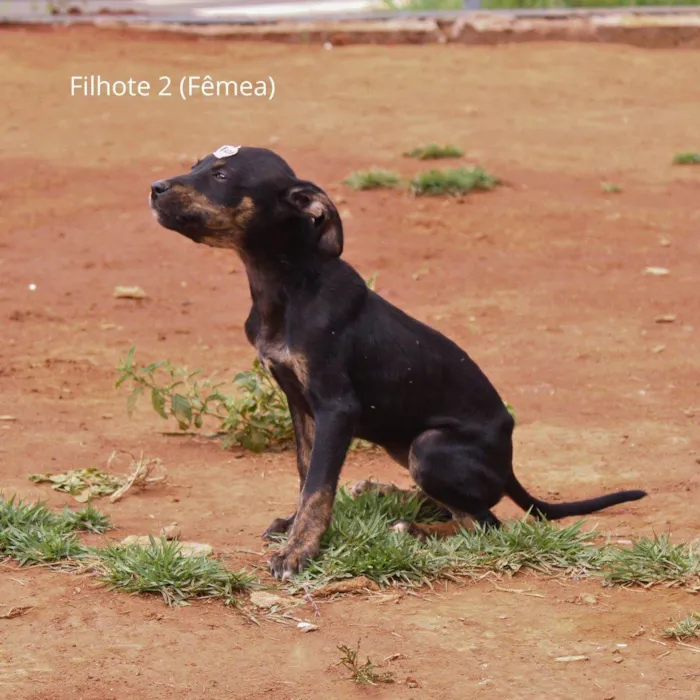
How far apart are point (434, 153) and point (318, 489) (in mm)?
7498

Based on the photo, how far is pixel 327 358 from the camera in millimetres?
5004

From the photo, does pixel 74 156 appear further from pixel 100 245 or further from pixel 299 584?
pixel 299 584

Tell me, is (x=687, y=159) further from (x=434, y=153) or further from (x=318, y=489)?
(x=318, y=489)

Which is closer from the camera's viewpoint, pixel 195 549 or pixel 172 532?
pixel 195 549

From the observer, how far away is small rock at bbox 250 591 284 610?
15.0 feet

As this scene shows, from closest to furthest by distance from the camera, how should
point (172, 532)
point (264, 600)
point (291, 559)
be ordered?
point (264, 600) → point (291, 559) → point (172, 532)

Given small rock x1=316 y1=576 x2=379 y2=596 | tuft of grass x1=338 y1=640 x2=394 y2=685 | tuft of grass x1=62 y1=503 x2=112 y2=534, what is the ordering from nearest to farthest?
1. tuft of grass x1=338 y1=640 x2=394 y2=685
2. small rock x1=316 y1=576 x2=379 y2=596
3. tuft of grass x1=62 y1=503 x2=112 y2=534

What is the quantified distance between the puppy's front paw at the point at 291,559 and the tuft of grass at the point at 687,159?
27.1 ft

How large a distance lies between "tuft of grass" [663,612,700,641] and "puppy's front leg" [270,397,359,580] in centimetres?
127

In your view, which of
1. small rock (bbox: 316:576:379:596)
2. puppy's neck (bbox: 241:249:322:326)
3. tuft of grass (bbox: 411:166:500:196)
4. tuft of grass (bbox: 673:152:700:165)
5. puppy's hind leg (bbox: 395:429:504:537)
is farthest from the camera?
tuft of grass (bbox: 673:152:700:165)

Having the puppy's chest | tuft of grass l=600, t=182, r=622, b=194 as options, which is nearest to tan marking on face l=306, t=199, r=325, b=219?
the puppy's chest

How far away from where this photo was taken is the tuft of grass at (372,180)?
1111cm

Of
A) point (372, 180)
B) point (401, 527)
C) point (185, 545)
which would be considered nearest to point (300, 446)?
point (401, 527)

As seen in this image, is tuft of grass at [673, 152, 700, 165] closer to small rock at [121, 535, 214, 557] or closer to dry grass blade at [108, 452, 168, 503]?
Result: dry grass blade at [108, 452, 168, 503]
